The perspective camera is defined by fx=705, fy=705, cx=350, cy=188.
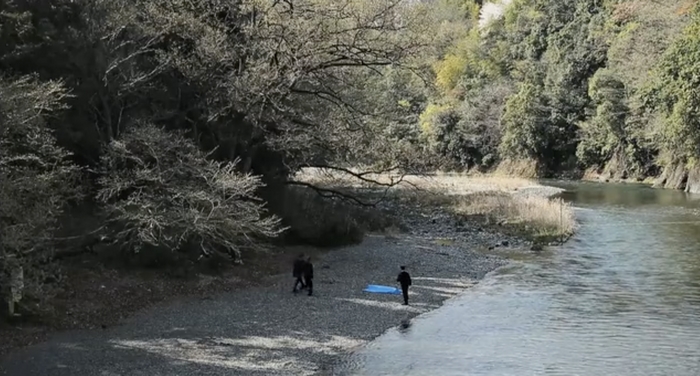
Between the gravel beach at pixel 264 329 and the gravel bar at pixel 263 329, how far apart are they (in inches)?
0.9

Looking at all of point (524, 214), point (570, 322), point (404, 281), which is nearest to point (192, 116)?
point (404, 281)

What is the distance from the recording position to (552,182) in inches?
2709

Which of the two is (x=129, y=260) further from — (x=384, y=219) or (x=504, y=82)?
(x=504, y=82)

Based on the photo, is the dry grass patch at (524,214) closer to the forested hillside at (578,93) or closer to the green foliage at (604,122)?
the forested hillside at (578,93)

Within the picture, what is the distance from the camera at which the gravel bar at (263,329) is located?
47.0 ft

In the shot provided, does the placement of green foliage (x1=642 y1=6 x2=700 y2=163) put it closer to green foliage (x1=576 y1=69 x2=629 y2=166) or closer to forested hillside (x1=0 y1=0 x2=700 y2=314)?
green foliage (x1=576 y1=69 x2=629 y2=166)

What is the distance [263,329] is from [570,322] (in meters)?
7.86

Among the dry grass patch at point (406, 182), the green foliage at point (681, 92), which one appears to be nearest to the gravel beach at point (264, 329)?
the dry grass patch at point (406, 182)

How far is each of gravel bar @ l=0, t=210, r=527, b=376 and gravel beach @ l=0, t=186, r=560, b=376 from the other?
0.02 m

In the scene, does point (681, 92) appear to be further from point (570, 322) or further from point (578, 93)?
point (570, 322)

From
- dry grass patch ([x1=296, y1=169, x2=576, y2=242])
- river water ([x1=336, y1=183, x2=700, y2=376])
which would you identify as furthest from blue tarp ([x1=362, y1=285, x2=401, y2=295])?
dry grass patch ([x1=296, y1=169, x2=576, y2=242])

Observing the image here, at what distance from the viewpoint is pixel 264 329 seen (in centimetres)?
1733

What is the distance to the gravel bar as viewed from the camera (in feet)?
47.0

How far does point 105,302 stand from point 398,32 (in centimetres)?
1430
